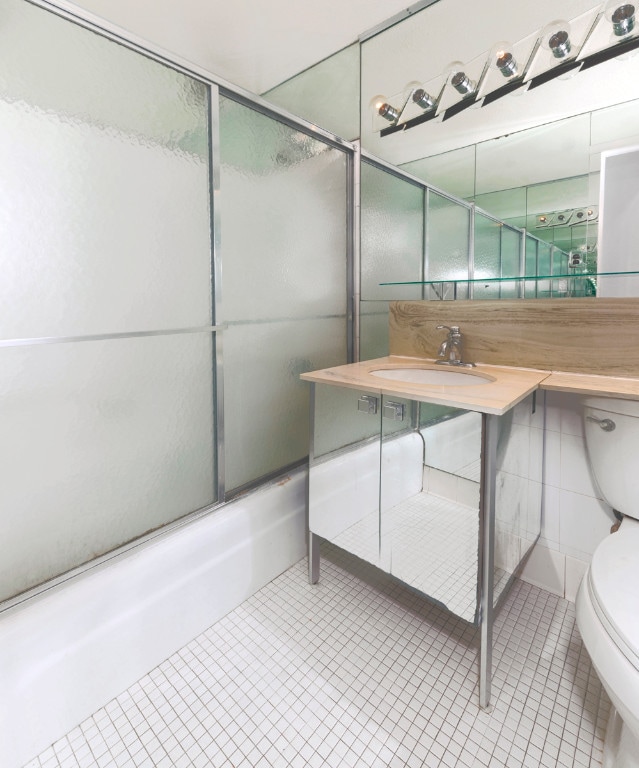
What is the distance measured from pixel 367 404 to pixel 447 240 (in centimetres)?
86

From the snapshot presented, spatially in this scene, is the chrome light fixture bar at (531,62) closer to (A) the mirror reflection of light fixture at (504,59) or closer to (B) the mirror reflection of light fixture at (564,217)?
(A) the mirror reflection of light fixture at (504,59)

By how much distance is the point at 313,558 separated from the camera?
1551mm

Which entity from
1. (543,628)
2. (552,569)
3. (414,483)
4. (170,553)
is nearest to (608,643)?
(414,483)

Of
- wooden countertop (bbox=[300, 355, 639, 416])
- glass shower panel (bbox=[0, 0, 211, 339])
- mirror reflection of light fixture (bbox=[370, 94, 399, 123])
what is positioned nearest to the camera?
glass shower panel (bbox=[0, 0, 211, 339])

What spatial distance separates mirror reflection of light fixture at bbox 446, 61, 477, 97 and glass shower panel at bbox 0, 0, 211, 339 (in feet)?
3.00

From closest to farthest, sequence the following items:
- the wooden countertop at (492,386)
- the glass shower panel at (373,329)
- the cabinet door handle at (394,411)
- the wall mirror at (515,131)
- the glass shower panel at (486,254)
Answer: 1. the wooden countertop at (492,386)
2. the cabinet door handle at (394,411)
3. the wall mirror at (515,131)
4. the glass shower panel at (486,254)
5. the glass shower panel at (373,329)

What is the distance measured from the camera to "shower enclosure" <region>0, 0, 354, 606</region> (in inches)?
38.3

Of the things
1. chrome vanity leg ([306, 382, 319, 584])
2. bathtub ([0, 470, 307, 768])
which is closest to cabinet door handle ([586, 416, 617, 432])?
chrome vanity leg ([306, 382, 319, 584])

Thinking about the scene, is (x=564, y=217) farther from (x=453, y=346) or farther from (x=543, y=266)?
(x=453, y=346)

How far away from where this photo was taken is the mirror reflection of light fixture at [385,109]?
1746 mm

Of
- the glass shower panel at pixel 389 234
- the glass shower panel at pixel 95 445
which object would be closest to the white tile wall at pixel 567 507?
the glass shower panel at pixel 389 234

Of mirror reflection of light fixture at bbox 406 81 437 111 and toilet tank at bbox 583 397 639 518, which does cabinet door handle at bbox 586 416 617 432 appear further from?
mirror reflection of light fixture at bbox 406 81 437 111

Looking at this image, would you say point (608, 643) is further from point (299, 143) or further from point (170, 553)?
point (299, 143)

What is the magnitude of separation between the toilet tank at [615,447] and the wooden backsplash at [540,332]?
18 cm
